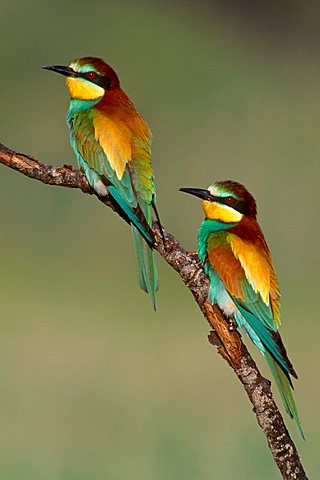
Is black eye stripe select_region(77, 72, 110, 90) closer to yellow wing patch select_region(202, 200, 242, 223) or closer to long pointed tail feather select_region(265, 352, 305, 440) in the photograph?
yellow wing patch select_region(202, 200, 242, 223)

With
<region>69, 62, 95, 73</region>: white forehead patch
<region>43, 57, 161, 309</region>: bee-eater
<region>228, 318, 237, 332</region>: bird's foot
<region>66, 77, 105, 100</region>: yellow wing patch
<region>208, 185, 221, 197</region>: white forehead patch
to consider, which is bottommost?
<region>228, 318, 237, 332</region>: bird's foot

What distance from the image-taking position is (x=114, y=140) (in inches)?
88.0

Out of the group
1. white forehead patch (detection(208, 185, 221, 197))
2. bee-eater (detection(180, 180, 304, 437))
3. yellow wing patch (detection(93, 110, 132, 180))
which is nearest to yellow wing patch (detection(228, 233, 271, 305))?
bee-eater (detection(180, 180, 304, 437))

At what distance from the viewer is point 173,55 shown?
4.17 meters

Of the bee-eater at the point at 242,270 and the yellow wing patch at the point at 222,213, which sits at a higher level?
the yellow wing patch at the point at 222,213

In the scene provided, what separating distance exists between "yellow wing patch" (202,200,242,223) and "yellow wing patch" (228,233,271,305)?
0.05m

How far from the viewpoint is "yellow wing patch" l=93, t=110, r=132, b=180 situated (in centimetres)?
222

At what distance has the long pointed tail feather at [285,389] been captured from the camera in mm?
2064

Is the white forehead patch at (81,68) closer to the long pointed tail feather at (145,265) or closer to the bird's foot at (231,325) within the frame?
the long pointed tail feather at (145,265)

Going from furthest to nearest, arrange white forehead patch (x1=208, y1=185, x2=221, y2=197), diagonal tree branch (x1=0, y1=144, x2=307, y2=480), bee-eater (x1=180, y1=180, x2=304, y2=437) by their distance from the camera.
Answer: white forehead patch (x1=208, y1=185, x2=221, y2=197)
bee-eater (x1=180, y1=180, x2=304, y2=437)
diagonal tree branch (x1=0, y1=144, x2=307, y2=480)

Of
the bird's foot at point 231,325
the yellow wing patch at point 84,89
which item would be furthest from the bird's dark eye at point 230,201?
the yellow wing patch at point 84,89

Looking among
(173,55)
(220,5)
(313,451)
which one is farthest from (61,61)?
(313,451)

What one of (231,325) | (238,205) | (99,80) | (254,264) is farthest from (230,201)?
(99,80)

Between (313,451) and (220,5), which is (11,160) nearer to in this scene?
(313,451)
